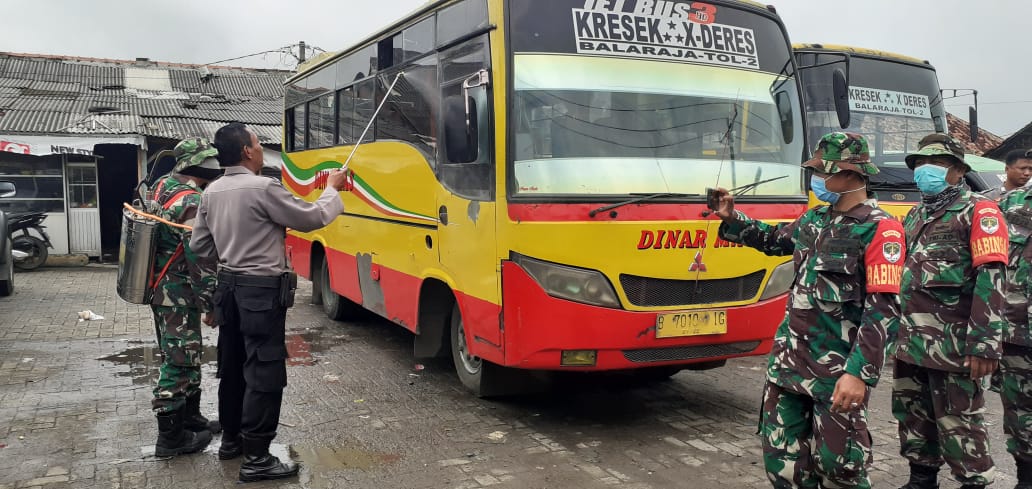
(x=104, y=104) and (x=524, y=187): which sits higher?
(x=104, y=104)

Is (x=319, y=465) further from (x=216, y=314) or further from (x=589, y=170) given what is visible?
(x=589, y=170)

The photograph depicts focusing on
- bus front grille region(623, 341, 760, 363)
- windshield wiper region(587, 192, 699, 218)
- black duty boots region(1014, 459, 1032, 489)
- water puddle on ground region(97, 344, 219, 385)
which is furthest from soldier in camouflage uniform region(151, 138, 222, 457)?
black duty boots region(1014, 459, 1032, 489)

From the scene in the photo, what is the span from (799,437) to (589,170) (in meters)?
2.11

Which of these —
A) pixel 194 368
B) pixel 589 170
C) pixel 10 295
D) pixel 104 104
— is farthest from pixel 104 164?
pixel 589 170

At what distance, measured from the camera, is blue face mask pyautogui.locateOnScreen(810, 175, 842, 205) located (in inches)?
134

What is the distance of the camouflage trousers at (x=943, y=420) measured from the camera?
3.76 m

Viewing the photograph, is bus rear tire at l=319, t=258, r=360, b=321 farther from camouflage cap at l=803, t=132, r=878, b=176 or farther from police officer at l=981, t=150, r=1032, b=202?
camouflage cap at l=803, t=132, r=878, b=176

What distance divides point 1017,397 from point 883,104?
6001mm

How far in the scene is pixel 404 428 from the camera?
208 inches

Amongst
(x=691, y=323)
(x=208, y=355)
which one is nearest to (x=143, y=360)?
(x=208, y=355)

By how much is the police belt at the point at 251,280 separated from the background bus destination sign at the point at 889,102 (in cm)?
731

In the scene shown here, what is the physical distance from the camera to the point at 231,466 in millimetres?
4555

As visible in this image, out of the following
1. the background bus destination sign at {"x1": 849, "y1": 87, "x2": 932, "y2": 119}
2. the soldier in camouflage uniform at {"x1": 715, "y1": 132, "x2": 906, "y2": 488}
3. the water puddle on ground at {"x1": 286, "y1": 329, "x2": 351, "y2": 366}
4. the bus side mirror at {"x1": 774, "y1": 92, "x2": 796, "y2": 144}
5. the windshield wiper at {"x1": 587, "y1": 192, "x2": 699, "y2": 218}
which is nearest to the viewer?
the soldier in camouflage uniform at {"x1": 715, "y1": 132, "x2": 906, "y2": 488}

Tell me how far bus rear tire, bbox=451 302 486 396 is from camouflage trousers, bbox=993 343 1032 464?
3.27 meters
